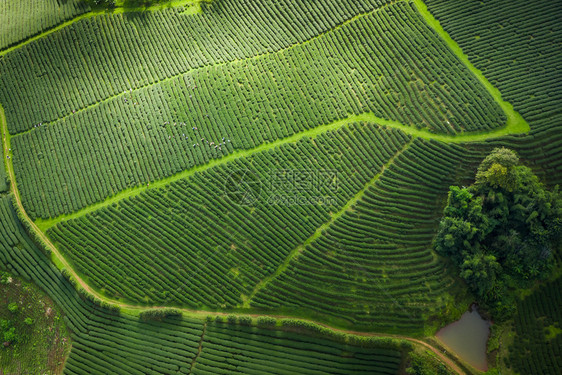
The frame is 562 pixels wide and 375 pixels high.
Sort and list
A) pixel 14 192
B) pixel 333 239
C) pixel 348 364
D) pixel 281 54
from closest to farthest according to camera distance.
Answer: pixel 348 364 → pixel 333 239 → pixel 14 192 → pixel 281 54

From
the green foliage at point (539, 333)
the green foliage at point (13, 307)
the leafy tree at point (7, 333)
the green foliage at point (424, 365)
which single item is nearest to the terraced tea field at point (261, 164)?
the green foliage at point (539, 333)

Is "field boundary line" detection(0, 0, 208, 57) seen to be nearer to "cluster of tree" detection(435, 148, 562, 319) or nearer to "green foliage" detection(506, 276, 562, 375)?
"cluster of tree" detection(435, 148, 562, 319)

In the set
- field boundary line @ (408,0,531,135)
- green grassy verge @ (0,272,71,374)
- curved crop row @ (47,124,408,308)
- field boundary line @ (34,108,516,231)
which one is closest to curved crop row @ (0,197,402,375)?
green grassy verge @ (0,272,71,374)

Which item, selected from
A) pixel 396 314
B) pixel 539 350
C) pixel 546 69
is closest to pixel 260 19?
pixel 546 69

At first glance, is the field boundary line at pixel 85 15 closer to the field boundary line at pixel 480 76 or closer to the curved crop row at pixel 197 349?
the field boundary line at pixel 480 76

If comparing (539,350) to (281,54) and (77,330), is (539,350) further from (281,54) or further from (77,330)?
(77,330)

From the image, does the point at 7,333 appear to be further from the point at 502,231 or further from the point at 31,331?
the point at 502,231
